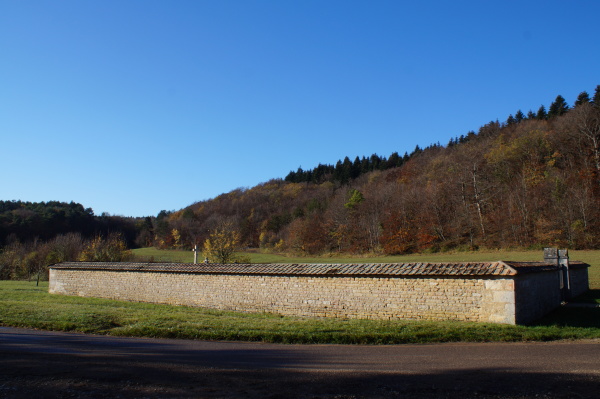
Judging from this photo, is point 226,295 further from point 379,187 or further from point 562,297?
point 379,187

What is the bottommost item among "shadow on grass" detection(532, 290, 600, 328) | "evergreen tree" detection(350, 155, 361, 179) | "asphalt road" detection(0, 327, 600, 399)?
"shadow on grass" detection(532, 290, 600, 328)

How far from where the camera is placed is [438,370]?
7.03 m

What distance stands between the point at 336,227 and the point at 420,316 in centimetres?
5677

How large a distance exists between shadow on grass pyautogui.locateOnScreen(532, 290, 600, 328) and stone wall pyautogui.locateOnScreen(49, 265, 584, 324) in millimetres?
392

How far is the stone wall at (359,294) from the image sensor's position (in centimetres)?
1309

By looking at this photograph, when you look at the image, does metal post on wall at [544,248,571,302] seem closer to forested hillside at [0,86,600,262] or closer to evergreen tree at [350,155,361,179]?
forested hillside at [0,86,600,262]

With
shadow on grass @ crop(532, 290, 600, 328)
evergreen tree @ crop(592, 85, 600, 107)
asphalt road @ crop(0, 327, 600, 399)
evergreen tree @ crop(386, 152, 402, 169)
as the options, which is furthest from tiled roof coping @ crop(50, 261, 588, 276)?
evergreen tree @ crop(386, 152, 402, 169)

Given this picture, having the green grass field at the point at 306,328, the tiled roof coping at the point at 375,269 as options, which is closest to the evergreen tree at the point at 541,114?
the tiled roof coping at the point at 375,269

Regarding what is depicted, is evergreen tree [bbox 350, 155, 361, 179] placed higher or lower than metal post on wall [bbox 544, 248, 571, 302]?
higher

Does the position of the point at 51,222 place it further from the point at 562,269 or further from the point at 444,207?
the point at 562,269

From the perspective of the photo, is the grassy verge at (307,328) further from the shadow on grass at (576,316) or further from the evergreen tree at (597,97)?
the evergreen tree at (597,97)

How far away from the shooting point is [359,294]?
1557 cm

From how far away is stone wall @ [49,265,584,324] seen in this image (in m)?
13.1

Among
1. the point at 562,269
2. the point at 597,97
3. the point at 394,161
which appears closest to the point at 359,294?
the point at 562,269
